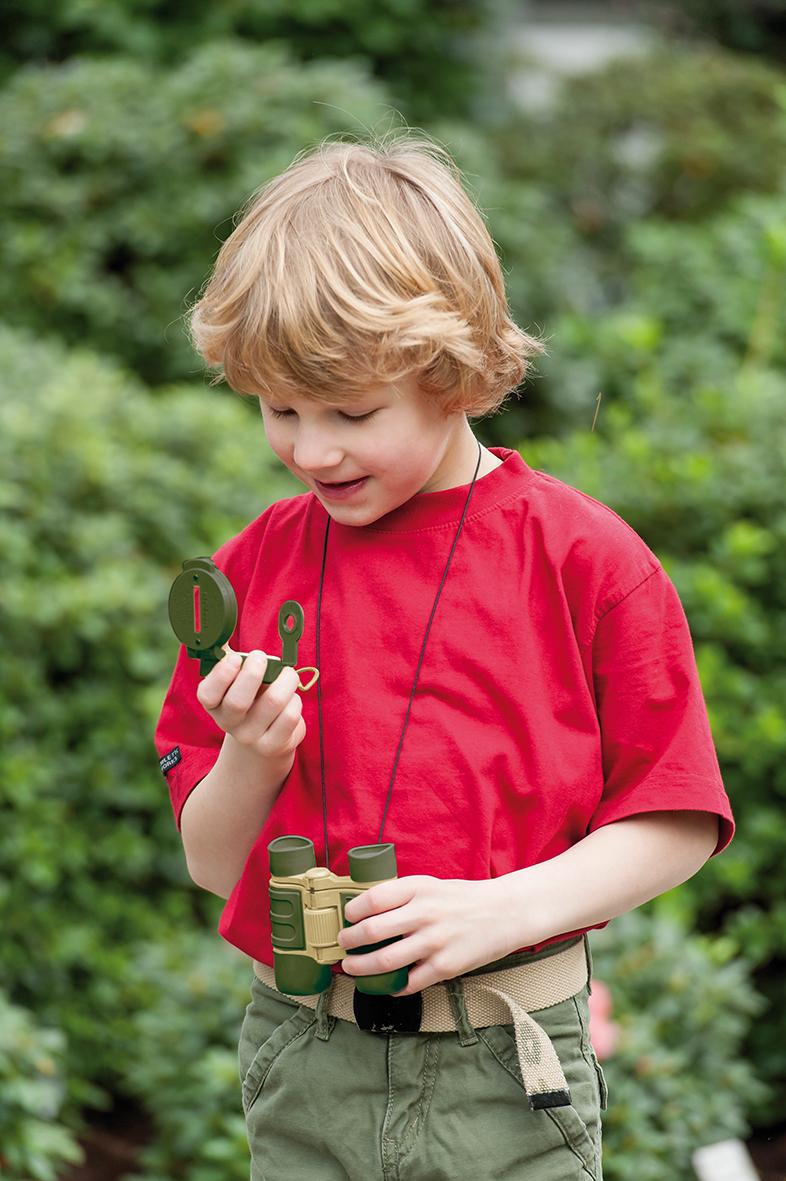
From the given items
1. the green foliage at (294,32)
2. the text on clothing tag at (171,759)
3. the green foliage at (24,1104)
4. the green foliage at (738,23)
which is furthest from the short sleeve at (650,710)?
the green foliage at (738,23)

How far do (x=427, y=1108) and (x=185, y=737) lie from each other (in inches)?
21.1

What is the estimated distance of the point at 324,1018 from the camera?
167cm

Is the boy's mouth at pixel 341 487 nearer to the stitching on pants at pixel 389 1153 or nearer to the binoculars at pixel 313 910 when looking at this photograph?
the binoculars at pixel 313 910

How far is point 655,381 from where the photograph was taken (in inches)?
185

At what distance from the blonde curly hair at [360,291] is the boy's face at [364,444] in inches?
0.8

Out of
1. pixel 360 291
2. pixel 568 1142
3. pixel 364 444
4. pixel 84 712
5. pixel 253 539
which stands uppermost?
pixel 360 291

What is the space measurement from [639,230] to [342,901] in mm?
5477

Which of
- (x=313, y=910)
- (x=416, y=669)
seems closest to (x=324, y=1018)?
(x=313, y=910)

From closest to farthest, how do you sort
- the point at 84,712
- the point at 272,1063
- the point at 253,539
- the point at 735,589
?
the point at 272,1063
the point at 253,539
the point at 84,712
the point at 735,589

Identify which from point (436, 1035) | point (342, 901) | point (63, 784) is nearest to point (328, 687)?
point (342, 901)

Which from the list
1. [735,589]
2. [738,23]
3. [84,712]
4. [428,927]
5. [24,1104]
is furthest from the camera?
[738,23]

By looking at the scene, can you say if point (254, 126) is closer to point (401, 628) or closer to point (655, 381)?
point (655, 381)

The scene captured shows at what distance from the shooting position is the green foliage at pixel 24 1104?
295 centimetres

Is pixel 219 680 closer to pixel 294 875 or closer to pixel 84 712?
pixel 294 875
